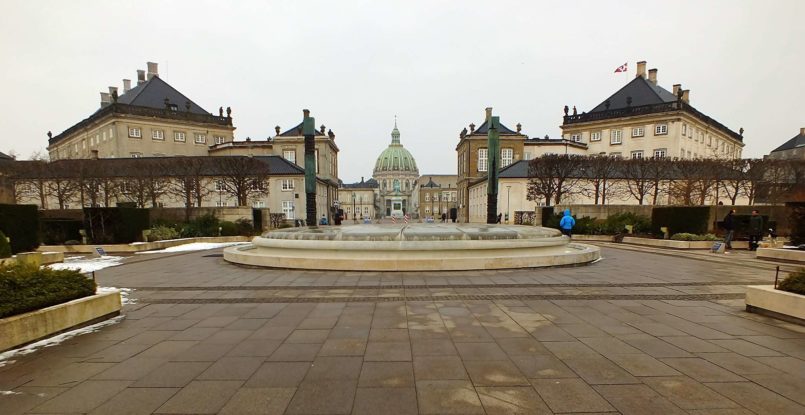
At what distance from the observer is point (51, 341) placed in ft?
17.7

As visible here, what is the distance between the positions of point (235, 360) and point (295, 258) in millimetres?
7124

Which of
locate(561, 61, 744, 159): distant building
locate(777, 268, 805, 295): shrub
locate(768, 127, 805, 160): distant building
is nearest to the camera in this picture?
locate(777, 268, 805, 295): shrub

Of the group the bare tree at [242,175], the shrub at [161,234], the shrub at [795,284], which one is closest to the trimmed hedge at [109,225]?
the shrub at [161,234]

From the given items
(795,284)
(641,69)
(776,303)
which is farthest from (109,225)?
(641,69)

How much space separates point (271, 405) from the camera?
11.8ft

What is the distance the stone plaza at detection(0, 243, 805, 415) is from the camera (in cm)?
366

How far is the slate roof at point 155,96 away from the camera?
62153 mm

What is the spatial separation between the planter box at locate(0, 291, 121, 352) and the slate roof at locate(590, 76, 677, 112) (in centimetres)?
7469

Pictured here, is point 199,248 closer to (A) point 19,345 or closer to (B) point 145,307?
(B) point 145,307

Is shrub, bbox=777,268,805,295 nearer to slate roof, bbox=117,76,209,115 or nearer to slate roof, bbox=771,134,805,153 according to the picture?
slate roof, bbox=117,76,209,115

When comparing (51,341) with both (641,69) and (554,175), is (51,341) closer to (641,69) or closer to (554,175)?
(554,175)

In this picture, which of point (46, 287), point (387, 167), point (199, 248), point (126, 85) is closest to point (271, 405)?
point (46, 287)

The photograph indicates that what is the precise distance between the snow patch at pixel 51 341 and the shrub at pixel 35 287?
57cm

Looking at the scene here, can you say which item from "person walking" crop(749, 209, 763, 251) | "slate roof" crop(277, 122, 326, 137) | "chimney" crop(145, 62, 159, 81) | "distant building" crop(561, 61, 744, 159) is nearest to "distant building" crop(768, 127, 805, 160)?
"distant building" crop(561, 61, 744, 159)
